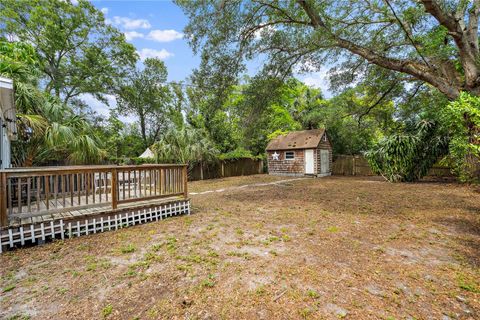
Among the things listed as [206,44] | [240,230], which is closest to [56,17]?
[206,44]

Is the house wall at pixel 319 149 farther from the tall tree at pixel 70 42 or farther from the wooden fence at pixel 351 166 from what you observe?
the tall tree at pixel 70 42

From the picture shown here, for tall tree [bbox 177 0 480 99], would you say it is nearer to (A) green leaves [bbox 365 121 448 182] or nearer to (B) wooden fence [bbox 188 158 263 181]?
(A) green leaves [bbox 365 121 448 182]

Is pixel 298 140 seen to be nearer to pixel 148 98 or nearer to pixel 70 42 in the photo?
pixel 148 98

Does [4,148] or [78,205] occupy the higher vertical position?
[4,148]

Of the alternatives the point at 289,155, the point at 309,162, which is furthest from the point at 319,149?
the point at 289,155

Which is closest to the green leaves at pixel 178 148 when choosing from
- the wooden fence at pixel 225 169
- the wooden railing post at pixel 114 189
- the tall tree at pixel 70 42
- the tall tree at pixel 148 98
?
the wooden fence at pixel 225 169

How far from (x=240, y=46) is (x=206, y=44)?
3.98ft

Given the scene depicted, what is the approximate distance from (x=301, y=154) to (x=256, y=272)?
13.7 metres

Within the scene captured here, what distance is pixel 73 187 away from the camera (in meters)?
4.52

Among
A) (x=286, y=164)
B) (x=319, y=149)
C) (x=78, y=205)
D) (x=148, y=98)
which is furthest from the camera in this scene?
(x=148, y=98)

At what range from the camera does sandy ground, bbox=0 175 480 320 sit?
1.99 m

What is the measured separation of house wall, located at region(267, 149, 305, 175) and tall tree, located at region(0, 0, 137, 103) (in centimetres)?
1510

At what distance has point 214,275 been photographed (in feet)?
8.46

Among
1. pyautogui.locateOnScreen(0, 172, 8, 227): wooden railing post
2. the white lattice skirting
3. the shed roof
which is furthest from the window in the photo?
pyautogui.locateOnScreen(0, 172, 8, 227): wooden railing post
